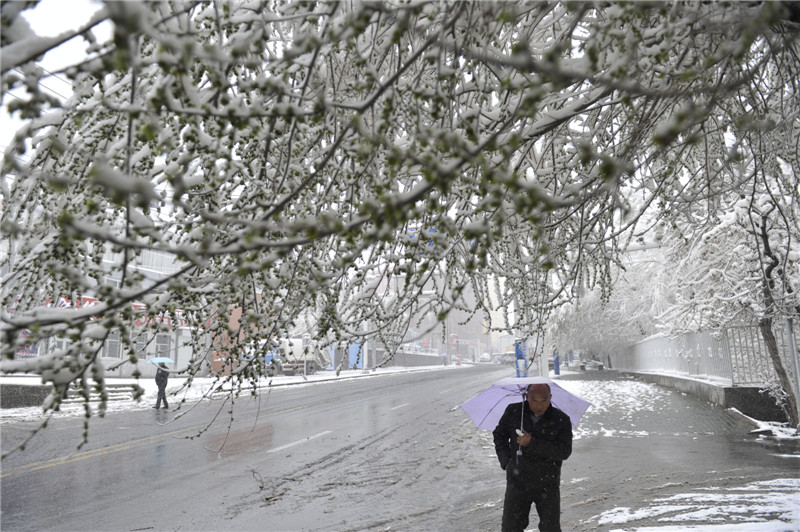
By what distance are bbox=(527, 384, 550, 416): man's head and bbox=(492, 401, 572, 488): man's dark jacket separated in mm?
53

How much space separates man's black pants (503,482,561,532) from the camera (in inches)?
173

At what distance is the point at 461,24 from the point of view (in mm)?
3621

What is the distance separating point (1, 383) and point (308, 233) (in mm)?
21569

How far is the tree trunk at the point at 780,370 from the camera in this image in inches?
382

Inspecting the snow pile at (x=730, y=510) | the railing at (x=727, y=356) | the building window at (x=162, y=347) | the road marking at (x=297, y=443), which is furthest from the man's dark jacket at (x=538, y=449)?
the railing at (x=727, y=356)

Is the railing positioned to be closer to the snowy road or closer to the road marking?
the snowy road

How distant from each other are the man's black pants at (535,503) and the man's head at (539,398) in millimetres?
597

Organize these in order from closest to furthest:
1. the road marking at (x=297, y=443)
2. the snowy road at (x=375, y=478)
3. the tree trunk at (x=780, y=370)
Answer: the snowy road at (x=375, y=478) < the tree trunk at (x=780, y=370) < the road marking at (x=297, y=443)

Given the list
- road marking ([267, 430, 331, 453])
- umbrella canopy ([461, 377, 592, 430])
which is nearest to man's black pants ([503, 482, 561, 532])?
umbrella canopy ([461, 377, 592, 430])

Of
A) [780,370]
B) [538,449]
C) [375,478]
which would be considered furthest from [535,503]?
[780,370]

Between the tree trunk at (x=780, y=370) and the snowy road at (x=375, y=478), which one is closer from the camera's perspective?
the snowy road at (x=375, y=478)

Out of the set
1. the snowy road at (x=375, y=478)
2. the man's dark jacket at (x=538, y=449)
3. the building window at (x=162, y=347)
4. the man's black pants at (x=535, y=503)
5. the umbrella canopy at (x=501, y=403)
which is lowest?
the snowy road at (x=375, y=478)

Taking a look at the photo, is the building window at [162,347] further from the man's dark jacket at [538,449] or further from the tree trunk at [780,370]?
the tree trunk at [780,370]

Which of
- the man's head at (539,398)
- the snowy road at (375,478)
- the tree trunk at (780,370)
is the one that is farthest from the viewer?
the tree trunk at (780,370)
